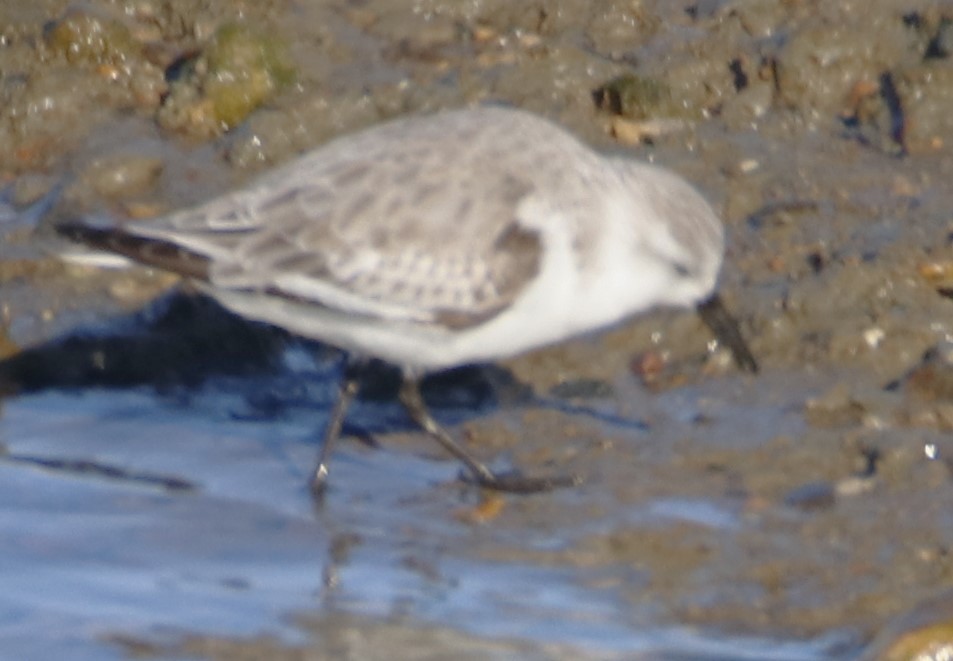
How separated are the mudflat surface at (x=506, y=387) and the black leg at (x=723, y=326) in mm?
190

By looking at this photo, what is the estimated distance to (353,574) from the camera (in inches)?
274

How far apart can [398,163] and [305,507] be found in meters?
1.38

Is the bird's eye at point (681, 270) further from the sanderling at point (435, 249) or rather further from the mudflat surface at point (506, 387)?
the mudflat surface at point (506, 387)

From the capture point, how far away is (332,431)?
7.78 m

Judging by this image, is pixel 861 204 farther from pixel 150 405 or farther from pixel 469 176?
pixel 150 405

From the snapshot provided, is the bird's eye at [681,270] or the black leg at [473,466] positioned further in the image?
the bird's eye at [681,270]

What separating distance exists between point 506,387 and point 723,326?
3.44ft

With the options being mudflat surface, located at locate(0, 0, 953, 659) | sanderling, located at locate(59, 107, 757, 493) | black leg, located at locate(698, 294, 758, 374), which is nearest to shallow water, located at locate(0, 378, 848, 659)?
mudflat surface, located at locate(0, 0, 953, 659)

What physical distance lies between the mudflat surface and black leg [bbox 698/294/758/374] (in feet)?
0.62

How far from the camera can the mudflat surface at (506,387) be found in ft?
21.7

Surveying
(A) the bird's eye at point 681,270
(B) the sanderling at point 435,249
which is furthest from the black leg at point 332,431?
(A) the bird's eye at point 681,270

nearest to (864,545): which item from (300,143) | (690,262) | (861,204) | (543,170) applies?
(690,262)

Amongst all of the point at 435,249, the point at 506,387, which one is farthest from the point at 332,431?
the point at 506,387

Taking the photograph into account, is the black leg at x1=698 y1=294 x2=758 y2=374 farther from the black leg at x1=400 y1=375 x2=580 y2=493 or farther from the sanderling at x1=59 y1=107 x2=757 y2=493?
the black leg at x1=400 y1=375 x2=580 y2=493
